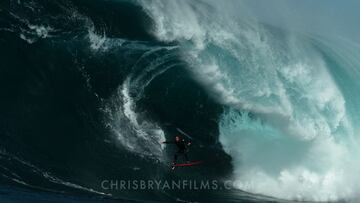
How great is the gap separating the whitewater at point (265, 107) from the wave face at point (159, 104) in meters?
0.05

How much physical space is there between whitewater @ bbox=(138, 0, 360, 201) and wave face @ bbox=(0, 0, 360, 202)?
52 millimetres

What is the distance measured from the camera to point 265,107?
20578 mm

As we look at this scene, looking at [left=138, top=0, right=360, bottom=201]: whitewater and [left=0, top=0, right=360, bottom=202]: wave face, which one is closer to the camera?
[left=0, top=0, right=360, bottom=202]: wave face

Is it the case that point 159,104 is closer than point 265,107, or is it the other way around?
point 159,104

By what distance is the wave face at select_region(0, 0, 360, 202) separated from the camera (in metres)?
15.9

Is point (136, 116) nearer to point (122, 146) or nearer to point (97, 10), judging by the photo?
point (122, 146)

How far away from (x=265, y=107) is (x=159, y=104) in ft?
15.3

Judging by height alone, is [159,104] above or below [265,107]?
below

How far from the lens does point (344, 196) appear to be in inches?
756

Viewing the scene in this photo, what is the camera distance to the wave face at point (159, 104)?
15852 millimetres

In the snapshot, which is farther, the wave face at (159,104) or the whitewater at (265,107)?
the whitewater at (265,107)

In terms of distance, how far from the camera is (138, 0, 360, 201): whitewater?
1919 centimetres

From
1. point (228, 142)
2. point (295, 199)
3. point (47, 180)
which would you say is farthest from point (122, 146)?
point (295, 199)

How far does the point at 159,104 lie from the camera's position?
18875mm
